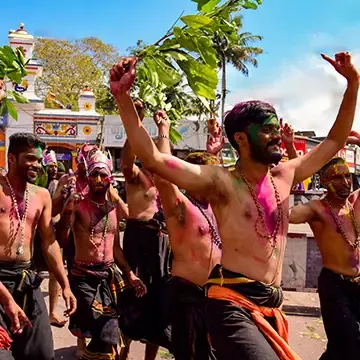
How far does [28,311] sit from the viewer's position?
139 inches

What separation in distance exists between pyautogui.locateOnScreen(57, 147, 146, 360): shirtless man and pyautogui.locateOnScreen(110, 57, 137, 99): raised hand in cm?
190

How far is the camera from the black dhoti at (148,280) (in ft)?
14.8

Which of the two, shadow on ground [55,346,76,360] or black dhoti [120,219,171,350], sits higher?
black dhoti [120,219,171,350]

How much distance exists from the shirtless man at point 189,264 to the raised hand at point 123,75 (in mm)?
1107

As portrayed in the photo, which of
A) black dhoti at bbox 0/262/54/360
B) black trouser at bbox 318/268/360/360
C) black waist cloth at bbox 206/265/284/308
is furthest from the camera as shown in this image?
black trouser at bbox 318/268/360/360

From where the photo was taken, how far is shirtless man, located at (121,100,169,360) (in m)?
4.79

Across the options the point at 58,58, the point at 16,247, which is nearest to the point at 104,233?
the point at 16,247

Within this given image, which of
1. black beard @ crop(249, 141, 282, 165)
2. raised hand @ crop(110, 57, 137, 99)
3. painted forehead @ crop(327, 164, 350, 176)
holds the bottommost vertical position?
painted forehead @ crop(327, 164, 350, 176)

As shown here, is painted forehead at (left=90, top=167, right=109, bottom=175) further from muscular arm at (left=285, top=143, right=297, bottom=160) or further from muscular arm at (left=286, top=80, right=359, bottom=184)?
muscular arm at (left=286, top=80, right=359, bottom=184)

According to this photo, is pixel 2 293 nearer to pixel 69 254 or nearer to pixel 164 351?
pixel 69 254

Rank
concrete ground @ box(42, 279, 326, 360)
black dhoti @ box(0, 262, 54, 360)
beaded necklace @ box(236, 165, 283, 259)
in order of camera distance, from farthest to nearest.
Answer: concrete ground @ box(42, 279, 326, 360)
black dhoti @ box(0, 262, 54, 360)
beaded necklace @ box(236, 165, 283, 259)

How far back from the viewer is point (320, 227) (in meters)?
4.06

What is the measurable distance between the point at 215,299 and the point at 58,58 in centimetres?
3251

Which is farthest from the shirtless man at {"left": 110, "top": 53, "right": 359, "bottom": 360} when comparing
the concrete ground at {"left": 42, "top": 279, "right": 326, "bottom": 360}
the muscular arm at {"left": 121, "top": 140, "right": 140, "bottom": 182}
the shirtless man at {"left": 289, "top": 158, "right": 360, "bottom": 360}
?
the concrete ground at {"left": 42, "top": 279, "right": 326, "bottom": 360}
